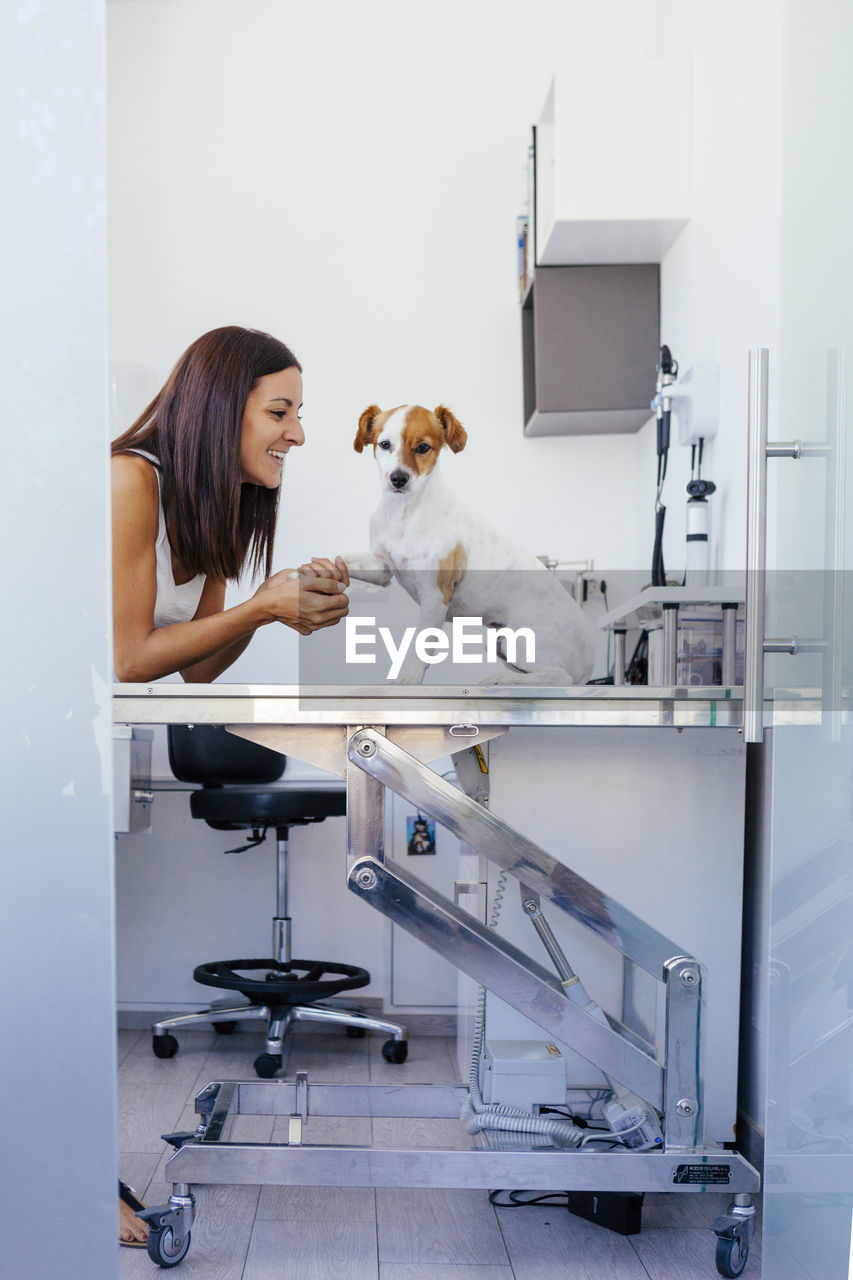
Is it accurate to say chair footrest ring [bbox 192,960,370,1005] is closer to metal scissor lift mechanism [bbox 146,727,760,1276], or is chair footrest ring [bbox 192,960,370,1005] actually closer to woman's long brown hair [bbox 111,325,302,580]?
metal scissor lift mechanism [bbox 146,727,760,1276]

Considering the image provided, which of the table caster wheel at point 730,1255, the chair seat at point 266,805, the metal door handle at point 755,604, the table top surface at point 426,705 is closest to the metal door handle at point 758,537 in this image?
the metal door handle at point 755,604

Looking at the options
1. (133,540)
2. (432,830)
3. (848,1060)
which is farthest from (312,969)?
(848,1060)

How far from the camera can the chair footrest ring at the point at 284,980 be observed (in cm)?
235

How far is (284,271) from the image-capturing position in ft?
9.40

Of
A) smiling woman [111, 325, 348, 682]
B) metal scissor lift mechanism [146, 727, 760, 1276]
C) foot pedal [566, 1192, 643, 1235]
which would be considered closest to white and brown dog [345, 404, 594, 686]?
smiling woman [111, 325, 348, 682]

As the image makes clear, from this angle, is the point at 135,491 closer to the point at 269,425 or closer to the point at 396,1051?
the point at 269,425

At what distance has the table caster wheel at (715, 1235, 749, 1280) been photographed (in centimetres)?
146

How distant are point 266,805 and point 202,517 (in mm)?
890

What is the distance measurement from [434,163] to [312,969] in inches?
81.3

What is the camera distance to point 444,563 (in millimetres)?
1587

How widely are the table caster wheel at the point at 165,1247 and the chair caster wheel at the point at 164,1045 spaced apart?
952mm

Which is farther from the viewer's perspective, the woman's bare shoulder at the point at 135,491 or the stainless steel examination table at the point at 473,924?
the woman's bare shoulder at the point at 135,491

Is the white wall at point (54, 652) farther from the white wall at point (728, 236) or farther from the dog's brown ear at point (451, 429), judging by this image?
A: the white wall at point (728, 236)

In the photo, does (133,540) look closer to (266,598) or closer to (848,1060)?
(266,598)
